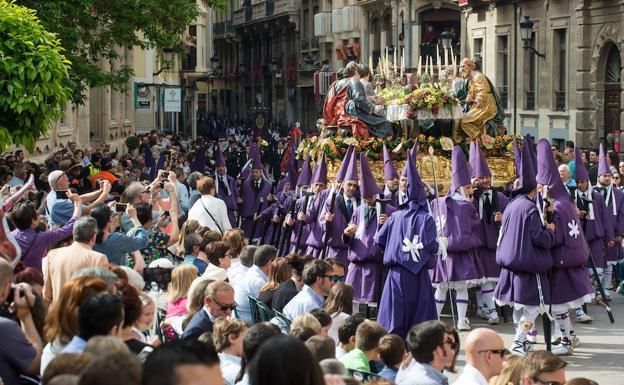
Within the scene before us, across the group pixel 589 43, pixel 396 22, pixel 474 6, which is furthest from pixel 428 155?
pixel 396 22

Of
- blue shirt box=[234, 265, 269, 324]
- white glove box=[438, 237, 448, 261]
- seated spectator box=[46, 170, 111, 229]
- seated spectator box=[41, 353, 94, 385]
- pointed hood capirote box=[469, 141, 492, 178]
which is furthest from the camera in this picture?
pointed hood capirote box=[469, 141, 492, 178]

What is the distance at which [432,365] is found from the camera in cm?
804

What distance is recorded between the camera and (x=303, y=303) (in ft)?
34.9

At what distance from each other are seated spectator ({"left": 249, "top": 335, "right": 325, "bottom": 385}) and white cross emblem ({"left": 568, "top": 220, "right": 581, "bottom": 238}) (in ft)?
28.6

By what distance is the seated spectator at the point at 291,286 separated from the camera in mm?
11195

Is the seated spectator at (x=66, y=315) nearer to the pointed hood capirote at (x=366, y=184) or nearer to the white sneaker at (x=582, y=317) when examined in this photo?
the pointed hood capirote at (x=366, y=184)

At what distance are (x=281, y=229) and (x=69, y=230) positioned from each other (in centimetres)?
944

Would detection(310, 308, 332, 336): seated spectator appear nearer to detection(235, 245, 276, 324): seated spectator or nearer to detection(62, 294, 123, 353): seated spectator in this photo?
detection(62, 294, 123, 353): seated spectator

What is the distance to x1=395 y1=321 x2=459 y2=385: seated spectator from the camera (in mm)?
7965

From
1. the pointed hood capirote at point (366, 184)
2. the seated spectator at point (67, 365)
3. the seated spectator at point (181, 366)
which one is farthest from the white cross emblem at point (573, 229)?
the seated spectator at point (181, 366)

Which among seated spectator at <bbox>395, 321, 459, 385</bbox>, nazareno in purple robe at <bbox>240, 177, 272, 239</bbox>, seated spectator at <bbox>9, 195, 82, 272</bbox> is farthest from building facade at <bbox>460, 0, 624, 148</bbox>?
seated spectator at <bbox>395, 321, 459, 385</bbox>

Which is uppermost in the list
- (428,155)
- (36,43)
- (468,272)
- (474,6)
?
(474,6)

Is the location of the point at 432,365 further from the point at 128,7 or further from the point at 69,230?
the point at 128,7

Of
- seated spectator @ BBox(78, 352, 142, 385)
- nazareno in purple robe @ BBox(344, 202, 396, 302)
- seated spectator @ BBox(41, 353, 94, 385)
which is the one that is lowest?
nazareno in purple robe @ BBox(344, 202, 396, 302)
